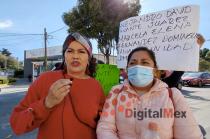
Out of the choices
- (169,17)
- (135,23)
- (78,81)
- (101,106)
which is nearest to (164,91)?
(101,106)

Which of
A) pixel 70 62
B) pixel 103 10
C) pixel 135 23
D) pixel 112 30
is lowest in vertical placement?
pixel 70 62

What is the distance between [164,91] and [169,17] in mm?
1521

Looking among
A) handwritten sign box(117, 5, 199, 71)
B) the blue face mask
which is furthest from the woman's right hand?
handwritten sign box(117, 5, 199, 71)

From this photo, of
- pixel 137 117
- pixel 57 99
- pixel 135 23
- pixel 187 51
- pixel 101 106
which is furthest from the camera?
pixel 135 23

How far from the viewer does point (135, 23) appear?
3951 mm

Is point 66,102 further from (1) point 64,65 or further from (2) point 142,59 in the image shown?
(2) point 142,59

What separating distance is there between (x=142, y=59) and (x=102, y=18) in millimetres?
21786

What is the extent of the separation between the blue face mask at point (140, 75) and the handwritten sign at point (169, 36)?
0.95m

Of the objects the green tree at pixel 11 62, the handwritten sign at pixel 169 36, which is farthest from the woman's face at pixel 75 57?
the green tree at pixel 11 62

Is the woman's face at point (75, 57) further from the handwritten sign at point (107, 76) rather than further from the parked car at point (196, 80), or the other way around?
the parked car at point (196, 80)

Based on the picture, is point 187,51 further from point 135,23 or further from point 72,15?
point 72,15

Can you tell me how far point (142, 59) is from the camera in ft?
8.11

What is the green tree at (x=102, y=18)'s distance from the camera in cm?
2394

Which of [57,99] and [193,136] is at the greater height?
[57,99]
